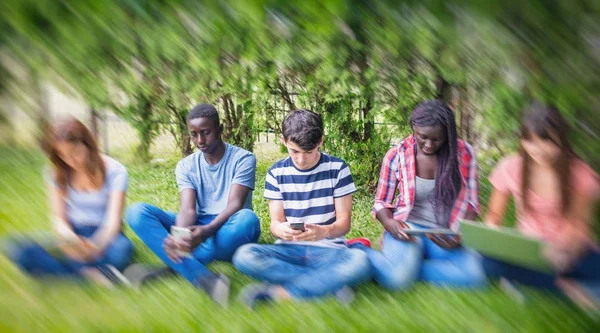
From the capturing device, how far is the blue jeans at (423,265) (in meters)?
1.70

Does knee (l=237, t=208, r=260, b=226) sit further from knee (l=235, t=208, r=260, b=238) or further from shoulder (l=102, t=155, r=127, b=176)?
shoulder (l=102, t=155, r=127, b=176)

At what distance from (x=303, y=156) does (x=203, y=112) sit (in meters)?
0.57

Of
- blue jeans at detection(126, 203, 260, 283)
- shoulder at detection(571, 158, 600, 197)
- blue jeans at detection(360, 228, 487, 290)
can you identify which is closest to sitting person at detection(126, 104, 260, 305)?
blue jeans at detection(126, 203, 260, 283)

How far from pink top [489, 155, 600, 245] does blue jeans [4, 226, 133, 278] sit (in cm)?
118

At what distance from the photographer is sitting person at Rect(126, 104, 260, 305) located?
6.14 ft

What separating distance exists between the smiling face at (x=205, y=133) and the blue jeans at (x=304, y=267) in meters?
0.48

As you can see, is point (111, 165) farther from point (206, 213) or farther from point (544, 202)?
point (544, 202)

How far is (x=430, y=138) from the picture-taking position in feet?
7.30

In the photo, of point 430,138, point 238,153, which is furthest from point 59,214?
point 430,138

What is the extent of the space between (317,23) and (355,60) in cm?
33

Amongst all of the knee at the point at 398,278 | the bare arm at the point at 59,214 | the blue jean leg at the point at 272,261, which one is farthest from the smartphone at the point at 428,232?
the bare arm at the point at 59,214

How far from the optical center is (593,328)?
4.28 feet

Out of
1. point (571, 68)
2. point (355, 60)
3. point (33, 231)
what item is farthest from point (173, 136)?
point (571, 68)

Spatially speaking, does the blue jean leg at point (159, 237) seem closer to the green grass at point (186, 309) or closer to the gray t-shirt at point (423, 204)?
the green grass at point (186, 309)
